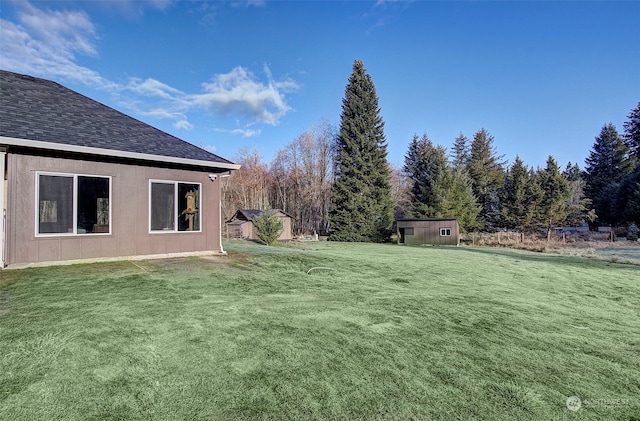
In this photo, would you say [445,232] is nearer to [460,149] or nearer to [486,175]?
[486,175]

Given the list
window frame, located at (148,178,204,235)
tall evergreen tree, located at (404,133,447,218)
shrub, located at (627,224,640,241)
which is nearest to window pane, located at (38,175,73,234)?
window frame, located at (148,178,204,235)

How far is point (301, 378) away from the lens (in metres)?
2.35

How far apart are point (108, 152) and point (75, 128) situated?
3.74 feet

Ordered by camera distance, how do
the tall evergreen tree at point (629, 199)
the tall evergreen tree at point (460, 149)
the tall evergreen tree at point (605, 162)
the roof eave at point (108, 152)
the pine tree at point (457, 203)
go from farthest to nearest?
the tall evergreen tree at point (460, 149), the tall evergreen tree at point (605, 162), the pine tree at point (457, 203), the tall evergreen tree at point (629, 199), the roof eave at point (108, 152)

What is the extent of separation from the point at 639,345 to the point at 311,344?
11.2 feet

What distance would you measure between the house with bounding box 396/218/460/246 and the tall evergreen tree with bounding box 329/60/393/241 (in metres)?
2.08

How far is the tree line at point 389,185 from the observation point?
82.7 ft

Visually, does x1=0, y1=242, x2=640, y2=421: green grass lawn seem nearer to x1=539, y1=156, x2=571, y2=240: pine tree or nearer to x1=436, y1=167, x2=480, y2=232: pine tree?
x1=436, y1=167, x2=480, y2=232: pine tree

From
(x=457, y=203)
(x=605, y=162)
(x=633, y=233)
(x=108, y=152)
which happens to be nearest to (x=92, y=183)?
(x=108, y=152)

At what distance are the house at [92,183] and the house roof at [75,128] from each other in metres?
0.02

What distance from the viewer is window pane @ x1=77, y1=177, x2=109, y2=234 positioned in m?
6.35

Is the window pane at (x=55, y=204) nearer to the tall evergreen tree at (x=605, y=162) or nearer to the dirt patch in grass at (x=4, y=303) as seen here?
the dirt patch in grass at (x=4, y=303)

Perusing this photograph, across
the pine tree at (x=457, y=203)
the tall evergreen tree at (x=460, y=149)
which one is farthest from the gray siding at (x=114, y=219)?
the tall evergreen tree at (x=460, y=149)

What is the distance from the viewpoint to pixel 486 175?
3466 centimetres
